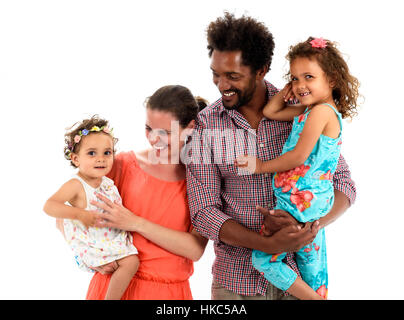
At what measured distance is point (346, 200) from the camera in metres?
2.48

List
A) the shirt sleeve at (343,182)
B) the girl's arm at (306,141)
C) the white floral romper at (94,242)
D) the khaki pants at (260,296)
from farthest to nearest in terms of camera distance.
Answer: the shirt sleeve at (343,182) → the khaki pants at (260,296) → the white floral romper at (94,242) → the girl's arm at (306,141)

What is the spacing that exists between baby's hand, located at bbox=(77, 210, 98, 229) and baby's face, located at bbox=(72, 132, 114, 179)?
0.17 metres

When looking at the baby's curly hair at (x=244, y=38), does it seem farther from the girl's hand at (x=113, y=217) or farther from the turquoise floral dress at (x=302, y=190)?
the girl's hand at (x=113, y=217)

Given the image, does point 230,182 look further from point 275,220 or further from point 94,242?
point 94,242

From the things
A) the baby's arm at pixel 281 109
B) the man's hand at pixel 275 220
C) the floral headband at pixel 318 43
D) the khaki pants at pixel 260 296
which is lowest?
the khaki pants at pixel 260 296

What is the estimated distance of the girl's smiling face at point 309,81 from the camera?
222 centimetres

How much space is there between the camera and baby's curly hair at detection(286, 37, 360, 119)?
2.22 m

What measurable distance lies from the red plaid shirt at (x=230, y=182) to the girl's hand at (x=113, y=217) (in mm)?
285

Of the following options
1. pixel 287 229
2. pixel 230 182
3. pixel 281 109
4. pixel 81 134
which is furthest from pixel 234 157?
pixel 81 134

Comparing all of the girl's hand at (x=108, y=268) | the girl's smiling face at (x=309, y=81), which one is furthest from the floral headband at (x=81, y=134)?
the girl's smiling face at (x=309, y=81)

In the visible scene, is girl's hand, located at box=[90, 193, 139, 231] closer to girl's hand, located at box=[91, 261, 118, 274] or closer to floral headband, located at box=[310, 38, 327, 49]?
girl's hand, located at box=[91, 261, 118, 274]

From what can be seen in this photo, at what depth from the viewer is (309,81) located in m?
2.23

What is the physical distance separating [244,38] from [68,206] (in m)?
1.08
